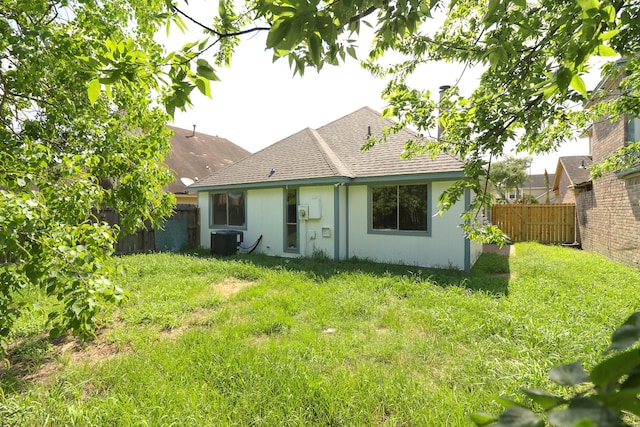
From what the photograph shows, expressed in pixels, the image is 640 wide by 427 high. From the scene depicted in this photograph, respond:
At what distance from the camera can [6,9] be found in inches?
127

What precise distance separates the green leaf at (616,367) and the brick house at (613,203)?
27.2ft

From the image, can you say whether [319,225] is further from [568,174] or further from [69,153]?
[568,174]

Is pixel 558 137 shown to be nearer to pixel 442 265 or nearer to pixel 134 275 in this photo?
pixel 442 265

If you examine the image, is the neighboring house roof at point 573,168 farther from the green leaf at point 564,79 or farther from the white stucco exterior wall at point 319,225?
the green leaf at point 564,79

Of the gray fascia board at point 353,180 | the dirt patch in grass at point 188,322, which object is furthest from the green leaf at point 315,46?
the gray fascia board at point 353,180

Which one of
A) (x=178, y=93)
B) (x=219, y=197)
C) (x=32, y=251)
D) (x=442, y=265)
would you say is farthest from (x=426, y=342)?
(x=219, y=197)

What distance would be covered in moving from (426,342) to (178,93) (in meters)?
3.73

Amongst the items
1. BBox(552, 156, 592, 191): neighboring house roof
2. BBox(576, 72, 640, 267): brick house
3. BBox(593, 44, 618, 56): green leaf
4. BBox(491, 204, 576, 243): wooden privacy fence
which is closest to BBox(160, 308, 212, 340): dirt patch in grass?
BBox(593, 44, 618, 56): green leaf

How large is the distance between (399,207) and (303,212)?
3.02 m

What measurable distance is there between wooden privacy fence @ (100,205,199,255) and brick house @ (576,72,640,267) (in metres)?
13.2

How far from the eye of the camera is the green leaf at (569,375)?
0.47m

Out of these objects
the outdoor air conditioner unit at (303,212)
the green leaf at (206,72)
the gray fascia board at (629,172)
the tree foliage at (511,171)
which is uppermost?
the tree foliage at (511,171)

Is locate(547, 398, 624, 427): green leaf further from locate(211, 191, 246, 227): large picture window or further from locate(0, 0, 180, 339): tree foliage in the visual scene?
locate(211, 191, 246, 227): large picture window

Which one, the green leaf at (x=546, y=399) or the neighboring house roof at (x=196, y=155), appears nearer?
the green leaf at (x=546, y=399)
